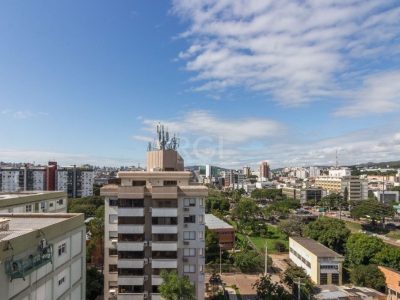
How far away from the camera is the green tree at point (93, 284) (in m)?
30.0

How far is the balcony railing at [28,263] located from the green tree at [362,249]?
128 feet

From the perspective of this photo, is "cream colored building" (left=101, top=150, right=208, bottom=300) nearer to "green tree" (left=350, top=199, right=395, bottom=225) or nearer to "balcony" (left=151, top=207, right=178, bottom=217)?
"balcony" (left=151, top=207, right=178, bottom=217)

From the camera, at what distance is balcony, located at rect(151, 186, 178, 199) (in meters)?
24.8

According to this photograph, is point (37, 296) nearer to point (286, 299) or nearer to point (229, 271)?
point (286, 299)

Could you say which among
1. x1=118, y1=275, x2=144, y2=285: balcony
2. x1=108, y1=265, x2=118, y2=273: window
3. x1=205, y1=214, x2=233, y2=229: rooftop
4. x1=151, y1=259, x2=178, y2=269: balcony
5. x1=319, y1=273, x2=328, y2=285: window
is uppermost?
x1=151, y1=259, x2=178, y2=269: balcony

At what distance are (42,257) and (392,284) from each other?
110ft

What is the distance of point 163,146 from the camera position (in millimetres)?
33062

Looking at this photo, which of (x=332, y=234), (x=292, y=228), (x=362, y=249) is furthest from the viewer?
(x=292, y=228)

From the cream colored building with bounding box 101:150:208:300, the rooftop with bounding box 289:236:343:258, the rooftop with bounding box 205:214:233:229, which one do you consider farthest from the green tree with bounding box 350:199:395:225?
the cream colored building with bounding box 101:150:208:300

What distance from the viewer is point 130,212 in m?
25.0

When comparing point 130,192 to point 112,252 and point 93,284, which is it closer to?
point 112,252

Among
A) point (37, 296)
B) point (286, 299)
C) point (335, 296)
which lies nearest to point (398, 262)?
point (335, 296)

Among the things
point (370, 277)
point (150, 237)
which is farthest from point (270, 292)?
point (370, 277)

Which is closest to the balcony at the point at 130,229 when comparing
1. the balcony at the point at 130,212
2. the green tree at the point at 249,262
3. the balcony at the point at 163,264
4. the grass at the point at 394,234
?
the balcony at the point at 130,212
